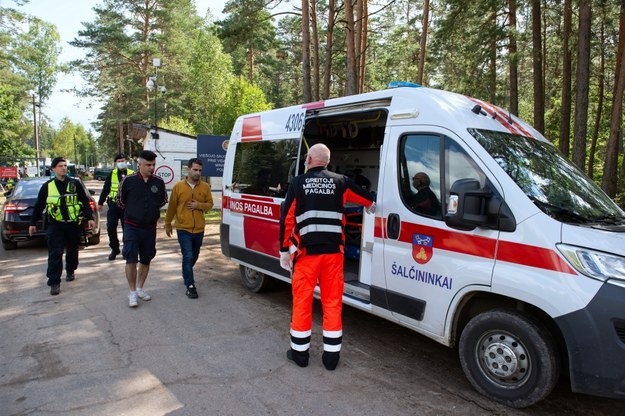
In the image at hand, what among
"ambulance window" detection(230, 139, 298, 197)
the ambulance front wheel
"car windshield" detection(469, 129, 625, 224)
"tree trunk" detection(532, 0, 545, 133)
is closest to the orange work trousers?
the ambulance front wheel

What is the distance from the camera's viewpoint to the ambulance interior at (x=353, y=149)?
5.71m

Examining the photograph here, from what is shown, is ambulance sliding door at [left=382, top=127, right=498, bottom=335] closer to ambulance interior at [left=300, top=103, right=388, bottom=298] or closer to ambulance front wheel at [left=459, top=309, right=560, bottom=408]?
ambulance front wheel at [left=459, top=309, right=560, bottom=408]

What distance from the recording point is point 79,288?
246 inches

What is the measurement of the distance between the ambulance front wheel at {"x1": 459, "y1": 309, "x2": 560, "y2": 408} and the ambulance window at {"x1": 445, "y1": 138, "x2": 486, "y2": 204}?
102cm

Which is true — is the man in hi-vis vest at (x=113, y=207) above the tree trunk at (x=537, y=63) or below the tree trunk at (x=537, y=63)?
below

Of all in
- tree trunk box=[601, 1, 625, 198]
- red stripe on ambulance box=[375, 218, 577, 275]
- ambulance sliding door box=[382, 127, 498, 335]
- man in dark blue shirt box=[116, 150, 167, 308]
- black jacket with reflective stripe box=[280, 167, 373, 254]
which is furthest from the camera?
tree trunk box=[601, 1, 625, 198]

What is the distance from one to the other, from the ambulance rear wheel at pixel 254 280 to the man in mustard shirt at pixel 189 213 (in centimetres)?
76

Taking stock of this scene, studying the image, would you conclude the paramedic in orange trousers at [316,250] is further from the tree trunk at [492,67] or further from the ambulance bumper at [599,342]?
the tree trunk at [492,67]

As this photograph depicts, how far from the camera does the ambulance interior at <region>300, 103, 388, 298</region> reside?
5.71m

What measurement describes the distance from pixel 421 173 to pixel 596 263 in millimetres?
1484

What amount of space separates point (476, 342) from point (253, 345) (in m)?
2.09

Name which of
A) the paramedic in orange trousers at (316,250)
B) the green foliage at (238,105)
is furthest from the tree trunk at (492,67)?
the paramedic in orange trousers at (316,250)

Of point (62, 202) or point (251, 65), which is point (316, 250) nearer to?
point (62, 202)

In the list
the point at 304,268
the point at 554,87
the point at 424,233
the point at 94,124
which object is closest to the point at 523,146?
the point at 424,233
